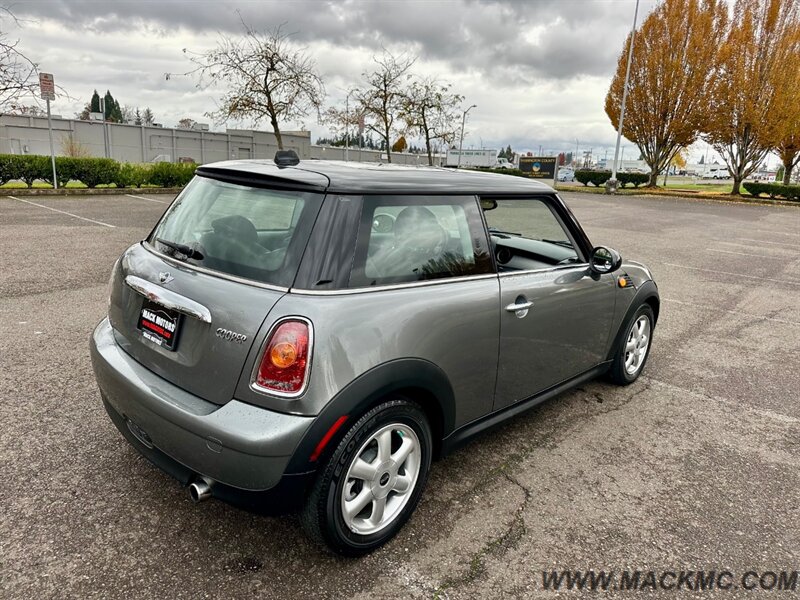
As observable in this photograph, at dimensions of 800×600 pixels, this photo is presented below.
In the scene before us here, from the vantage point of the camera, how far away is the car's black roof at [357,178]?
2.12 metres

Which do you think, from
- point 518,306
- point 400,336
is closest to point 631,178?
point 518,306

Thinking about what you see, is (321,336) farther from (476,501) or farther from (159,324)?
(476,501)

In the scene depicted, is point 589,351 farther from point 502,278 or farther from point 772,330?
point 772,330

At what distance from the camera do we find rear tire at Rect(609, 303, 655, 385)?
380 cm

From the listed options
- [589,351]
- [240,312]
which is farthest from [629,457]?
[240,312]

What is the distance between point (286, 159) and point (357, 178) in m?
0.47

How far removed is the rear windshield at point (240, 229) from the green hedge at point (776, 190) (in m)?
37.5

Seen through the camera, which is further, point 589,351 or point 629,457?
point 589,351

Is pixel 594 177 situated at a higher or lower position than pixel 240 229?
higher

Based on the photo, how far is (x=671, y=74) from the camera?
31.6 metres

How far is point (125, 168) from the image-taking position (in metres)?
19.1

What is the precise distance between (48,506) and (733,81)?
3729cm

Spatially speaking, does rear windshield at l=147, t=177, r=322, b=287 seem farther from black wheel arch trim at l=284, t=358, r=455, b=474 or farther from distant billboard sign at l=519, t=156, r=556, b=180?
distant billboard sign at l=519, t=156, r=556, b=180

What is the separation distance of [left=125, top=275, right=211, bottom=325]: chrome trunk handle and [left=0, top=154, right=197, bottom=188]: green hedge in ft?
54.5
